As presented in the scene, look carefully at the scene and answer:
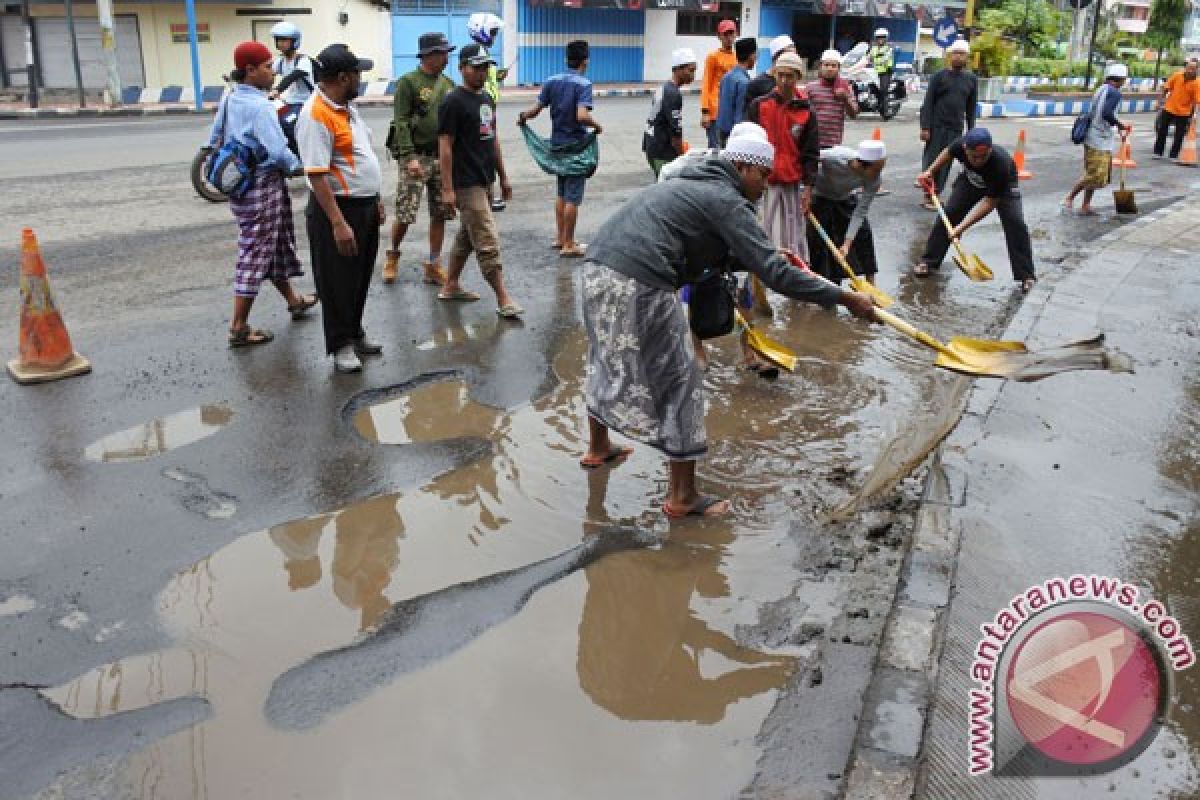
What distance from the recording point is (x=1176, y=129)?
56.4ft

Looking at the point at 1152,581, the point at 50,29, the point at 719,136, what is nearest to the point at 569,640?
the point at 1152,581

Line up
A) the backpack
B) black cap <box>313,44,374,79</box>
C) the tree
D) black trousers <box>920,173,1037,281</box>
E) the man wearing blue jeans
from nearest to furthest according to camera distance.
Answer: black cap <box>313,44,374,79</box> < the backpack < the man wearing blue jeans < black trousers <box>920,173,1037,281</box> < the tree

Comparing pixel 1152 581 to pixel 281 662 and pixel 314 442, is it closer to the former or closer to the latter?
pixel 281 662

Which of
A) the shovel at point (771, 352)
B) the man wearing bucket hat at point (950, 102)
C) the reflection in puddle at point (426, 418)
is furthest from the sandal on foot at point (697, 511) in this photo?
the man wearing bucket hat at point (950, 102)

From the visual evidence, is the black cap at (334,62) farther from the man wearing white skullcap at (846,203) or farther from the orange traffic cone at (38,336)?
the man wearing white skullcap at (846,203)

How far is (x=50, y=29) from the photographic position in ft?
78.3

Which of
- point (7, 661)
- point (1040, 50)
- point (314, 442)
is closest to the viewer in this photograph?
point (7, 661)

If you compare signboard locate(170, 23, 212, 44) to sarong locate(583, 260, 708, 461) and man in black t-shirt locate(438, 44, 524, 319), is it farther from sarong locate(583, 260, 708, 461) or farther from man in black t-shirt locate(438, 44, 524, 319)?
sarong locate(583, 260, 708, 461)

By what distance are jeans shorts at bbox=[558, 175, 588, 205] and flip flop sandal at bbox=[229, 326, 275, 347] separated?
110 inches

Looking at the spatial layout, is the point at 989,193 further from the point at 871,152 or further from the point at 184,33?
the point at 184,33

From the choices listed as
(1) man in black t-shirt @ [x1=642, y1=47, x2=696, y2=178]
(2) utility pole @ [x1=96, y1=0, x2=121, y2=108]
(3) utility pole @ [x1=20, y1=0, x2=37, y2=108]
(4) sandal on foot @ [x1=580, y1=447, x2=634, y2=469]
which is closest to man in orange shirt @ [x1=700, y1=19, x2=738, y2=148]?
(1) man in black t-shirt @ [x1=642, y1=47, x2=696, y2=178]

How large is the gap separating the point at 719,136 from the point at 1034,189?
22.2 ft

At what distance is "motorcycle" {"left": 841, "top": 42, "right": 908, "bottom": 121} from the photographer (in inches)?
843

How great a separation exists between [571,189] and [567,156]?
308 mm
